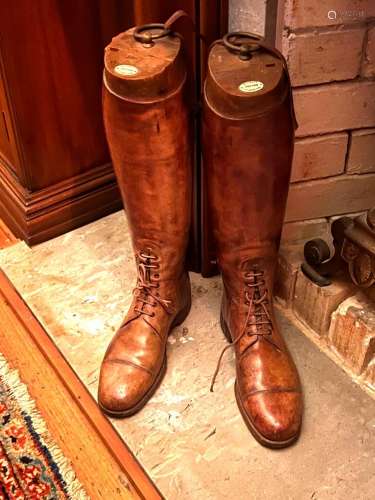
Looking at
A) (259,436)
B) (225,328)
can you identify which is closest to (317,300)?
(225,328)

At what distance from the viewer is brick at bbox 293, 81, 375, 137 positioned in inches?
44.2

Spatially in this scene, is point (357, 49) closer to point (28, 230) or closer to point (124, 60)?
point (124, 60)

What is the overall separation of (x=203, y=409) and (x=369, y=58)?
2.28 feet

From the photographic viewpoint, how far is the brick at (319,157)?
118cm

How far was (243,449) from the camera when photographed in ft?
3.49

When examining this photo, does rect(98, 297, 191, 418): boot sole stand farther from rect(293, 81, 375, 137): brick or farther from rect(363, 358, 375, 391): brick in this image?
rect(293, 81, 375, 137): brick

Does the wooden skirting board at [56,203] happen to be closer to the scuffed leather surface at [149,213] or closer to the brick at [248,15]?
the scuffed leather surface at [149,213]

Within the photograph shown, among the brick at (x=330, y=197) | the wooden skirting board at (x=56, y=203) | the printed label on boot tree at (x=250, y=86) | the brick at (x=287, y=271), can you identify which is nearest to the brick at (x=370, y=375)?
the brick at (x=287, y=271)

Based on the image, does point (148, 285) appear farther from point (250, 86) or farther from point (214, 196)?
point (250, 86)

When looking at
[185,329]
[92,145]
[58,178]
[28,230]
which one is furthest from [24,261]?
[185,329]

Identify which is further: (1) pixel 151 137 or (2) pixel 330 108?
(2) pixel 330 108

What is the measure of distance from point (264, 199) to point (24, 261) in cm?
68

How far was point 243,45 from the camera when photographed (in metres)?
0.99

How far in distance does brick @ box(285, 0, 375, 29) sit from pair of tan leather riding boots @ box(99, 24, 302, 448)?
0.24ft
